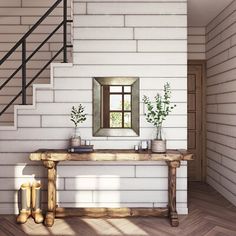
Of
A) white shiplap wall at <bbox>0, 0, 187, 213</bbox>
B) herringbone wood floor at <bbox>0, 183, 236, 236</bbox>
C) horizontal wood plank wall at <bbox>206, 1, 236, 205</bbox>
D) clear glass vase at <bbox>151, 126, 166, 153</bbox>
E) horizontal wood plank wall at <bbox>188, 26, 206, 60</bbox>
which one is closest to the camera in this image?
herringbone wood floor at <bbox>0, 183, 236, 236</bbox>

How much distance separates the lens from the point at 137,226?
3.26m

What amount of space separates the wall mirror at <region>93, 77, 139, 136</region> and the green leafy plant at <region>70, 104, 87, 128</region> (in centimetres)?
15

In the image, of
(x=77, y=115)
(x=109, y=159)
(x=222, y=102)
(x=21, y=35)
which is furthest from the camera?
(x=21, y=35)

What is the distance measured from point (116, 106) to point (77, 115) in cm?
51

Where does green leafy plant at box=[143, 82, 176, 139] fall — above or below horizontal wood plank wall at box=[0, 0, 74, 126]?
below

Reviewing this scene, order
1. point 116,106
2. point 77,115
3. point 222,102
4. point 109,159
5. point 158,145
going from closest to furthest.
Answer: point 109,159, point 158,145, point 77,115, point 116,106, point 222,102

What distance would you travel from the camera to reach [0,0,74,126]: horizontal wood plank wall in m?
4.66

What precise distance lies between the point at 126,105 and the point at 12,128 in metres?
1.44

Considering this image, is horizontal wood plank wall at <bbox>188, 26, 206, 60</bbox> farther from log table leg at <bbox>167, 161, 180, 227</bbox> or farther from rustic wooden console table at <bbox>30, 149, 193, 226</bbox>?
log table leg at <bbox>167, 161, 180, 227</bbox>

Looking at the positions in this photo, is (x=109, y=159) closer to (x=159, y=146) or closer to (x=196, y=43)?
(x=159, y=146)

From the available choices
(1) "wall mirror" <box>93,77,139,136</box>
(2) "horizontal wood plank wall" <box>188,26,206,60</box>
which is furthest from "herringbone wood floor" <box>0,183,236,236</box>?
(2) "horizontal wood plank wall" <box>188,26,206,60</box>

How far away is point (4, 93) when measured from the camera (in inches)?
185

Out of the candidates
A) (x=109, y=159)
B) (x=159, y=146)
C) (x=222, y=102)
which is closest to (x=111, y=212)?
(x=109, y=159)

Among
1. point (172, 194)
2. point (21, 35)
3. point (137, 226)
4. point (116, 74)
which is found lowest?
point (137, 226)
